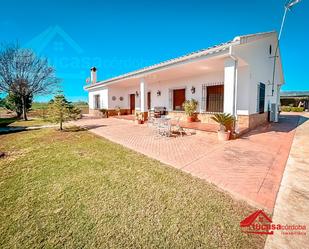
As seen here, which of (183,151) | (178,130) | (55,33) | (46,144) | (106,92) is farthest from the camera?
(55,33)

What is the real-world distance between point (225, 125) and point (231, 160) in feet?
8.46

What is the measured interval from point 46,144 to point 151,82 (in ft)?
32.4

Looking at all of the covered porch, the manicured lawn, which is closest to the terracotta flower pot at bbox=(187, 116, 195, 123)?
the covered porch

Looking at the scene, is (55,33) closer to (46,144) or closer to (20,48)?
(20,48)

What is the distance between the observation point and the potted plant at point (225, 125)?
6.75 m

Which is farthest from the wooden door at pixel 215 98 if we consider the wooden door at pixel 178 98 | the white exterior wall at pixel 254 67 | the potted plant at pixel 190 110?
the wooden door at pixel 178 98

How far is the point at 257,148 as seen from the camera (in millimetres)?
5820

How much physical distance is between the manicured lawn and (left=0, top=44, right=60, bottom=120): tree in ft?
59.7

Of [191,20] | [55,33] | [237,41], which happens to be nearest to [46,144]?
[237,41]

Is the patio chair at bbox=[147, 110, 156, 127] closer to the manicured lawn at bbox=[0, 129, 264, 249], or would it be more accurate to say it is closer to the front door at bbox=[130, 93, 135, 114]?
the manicured lawn at bbox=[0, 129, 264, 249]

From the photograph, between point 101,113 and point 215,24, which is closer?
point 215,24

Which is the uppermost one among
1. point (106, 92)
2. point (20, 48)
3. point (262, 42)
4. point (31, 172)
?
point (20, 48)

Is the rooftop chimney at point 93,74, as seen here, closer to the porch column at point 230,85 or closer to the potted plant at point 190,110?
the potted plant at point 190,110

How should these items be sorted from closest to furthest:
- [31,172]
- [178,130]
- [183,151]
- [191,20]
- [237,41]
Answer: [31,172], [183,151], [237,41], [178,130], [191,20]
